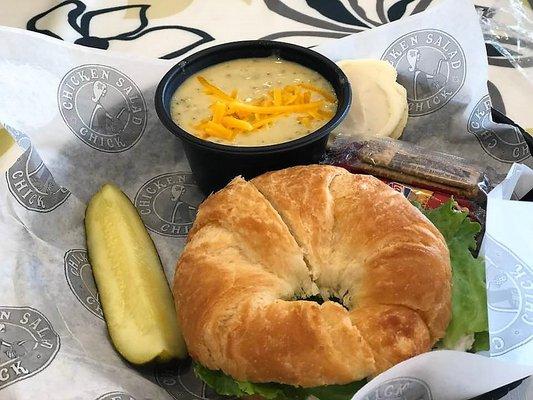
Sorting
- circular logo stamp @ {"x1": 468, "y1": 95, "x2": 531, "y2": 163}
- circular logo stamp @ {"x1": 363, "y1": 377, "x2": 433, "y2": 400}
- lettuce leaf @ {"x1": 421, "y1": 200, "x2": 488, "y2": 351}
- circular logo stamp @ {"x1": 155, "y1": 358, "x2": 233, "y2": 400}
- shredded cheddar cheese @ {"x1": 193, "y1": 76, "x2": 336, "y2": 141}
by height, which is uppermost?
shredded cheddar cheese @ {"x1": 193, "y1": 76, "x2": 336, "y2": 141}

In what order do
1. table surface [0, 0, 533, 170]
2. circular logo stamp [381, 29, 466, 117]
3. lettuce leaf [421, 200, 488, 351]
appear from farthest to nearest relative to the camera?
table surface [0, 0, 533, 170] → circular logo stamp [381, 29, 466, 117] → lettuce leaf [421, 200, 488, 351]

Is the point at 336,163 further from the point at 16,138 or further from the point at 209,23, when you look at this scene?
the point at 209,23

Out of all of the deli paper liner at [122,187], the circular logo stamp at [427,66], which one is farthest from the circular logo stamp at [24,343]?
the circular logo stamp at [427,66]

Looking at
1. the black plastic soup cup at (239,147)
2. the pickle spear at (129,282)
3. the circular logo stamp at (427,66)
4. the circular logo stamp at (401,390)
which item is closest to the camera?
the circular logo stamp at (401,390)

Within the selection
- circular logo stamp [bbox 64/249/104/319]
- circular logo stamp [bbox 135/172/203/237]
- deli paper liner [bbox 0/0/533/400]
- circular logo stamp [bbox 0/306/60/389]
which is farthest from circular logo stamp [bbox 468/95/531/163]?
circular logo stamp [bbox 0/306/60/389]

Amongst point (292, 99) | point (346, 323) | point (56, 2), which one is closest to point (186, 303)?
point (346, 323)

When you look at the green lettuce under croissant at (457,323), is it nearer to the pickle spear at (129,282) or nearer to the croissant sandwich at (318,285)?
the croissant sandwich at (318,285)

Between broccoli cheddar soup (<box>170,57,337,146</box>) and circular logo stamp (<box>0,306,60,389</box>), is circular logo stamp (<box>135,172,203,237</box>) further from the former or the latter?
circular logo stamp (<box>0,306,60,389</box>)
